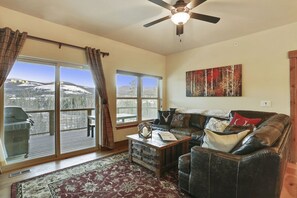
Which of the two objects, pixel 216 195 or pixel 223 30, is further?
pixel 223 30

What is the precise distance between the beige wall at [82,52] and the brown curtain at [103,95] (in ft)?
0.69

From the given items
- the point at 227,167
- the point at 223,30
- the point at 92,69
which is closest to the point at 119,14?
the point at 92,69

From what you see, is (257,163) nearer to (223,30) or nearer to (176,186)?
(176,186)

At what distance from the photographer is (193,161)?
1.91 m

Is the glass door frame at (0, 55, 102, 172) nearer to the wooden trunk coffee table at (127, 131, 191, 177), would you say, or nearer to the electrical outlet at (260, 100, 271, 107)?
the wooden trunk coffee table at (127, 131, 191, 177)

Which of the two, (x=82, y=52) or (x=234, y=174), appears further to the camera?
(x=82, y=52)

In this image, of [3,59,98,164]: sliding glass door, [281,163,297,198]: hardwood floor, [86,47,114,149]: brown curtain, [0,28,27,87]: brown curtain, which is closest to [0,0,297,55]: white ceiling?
[0,28,27,87]: brown curtain

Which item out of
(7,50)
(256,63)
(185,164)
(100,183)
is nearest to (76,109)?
(7,50)

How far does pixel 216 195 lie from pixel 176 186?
26.1 inches

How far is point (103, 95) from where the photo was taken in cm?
379

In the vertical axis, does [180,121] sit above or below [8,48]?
below

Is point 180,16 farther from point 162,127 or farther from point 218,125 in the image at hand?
point 162,127

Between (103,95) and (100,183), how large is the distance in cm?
197

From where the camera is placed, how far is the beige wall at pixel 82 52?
2.84 meters
